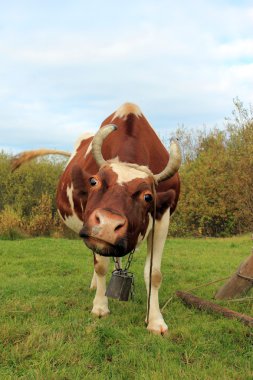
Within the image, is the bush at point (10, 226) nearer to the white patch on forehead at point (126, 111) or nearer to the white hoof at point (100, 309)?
the white hoof at point (100, 309)

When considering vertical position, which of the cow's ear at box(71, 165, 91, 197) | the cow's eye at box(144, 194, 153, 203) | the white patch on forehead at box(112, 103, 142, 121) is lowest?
the cow's eye at box(144, 194, 153, 203)

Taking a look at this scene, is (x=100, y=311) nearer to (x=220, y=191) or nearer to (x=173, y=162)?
(x=173, y=162)

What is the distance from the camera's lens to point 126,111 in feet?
16.8

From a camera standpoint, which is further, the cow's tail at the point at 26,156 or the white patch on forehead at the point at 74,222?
the cow's tail at the point at 26,156

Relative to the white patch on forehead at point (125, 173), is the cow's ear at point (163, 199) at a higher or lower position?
lower

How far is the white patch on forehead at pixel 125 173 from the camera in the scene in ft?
12.0

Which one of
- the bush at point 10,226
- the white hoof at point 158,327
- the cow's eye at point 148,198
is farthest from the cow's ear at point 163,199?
the bush at point 10,226

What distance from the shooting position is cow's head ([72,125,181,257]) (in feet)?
10.7

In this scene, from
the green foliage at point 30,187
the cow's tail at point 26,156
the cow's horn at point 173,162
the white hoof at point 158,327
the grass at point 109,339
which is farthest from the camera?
the green foliage at point 30,187

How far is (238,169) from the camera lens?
24.3 metres

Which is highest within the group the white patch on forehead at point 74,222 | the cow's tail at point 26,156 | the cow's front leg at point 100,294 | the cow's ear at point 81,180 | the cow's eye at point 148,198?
the cow's tail at point 26,156

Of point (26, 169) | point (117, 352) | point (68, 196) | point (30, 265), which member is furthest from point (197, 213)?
point (117, 352)

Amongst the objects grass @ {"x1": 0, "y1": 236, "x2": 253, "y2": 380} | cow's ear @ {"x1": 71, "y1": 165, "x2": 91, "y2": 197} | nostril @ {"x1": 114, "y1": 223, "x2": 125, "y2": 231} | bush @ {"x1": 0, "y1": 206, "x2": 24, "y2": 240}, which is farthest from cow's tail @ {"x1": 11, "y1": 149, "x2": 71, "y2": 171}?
bush @ {"x1": 0, "y1": 206, "x2": 24, "y2": 240}

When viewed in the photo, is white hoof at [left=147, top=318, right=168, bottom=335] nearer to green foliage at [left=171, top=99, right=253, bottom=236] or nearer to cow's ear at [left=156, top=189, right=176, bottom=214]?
cow's ear at [left=156, top=189, right=176, bottom=214]
